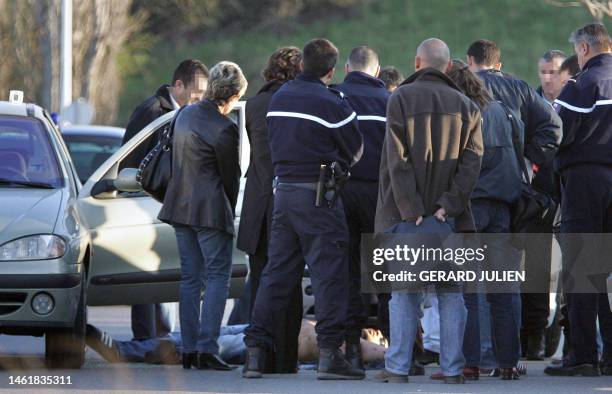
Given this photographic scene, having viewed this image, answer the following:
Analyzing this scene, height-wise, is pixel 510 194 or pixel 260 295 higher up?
pixel 510 194

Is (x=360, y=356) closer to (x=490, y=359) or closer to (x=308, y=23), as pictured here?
(x=490, y=359)

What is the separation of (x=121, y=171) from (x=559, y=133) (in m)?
2.71

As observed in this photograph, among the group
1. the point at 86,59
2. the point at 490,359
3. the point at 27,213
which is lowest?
the point at 490,359

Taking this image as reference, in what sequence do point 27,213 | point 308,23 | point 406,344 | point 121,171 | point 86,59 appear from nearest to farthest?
1. point 406,344
2. point 27,213
3. point 121,171
4. point 86,59
5. point 308,23

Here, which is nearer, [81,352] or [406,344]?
[406,344]

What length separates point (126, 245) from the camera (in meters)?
10.5

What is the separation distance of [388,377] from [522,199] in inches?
55.7

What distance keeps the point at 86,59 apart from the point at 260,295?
2976 centimetres

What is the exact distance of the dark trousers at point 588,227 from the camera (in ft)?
30.9

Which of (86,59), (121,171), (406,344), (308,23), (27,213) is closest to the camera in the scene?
(406,344)

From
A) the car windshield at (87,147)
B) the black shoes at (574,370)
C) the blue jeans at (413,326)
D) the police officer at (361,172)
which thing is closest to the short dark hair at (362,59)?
the police officer at (361,172)

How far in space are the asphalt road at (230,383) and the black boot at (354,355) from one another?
0.11 m

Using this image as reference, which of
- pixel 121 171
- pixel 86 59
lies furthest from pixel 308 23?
pixel 121 171

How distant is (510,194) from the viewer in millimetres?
9367
